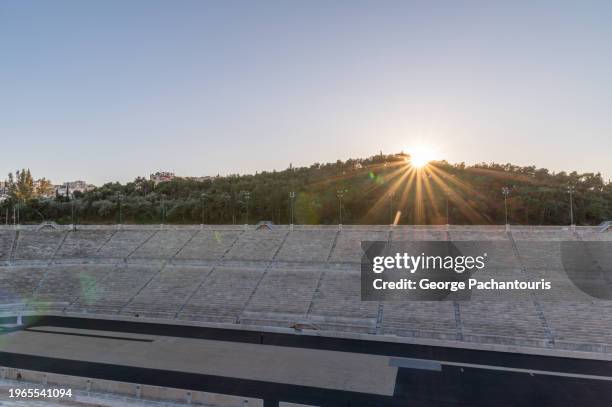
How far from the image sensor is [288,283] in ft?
95.2

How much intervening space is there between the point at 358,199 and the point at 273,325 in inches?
1050

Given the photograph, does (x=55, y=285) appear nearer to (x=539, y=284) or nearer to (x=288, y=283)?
(x=288, y=283)

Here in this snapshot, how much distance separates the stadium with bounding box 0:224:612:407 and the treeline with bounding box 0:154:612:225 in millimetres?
10444

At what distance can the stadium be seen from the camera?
1570cm

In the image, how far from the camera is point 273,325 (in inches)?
974

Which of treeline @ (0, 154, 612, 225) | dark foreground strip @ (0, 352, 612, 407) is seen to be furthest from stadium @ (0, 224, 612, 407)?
treeline @ (0, 154, 612, 225)

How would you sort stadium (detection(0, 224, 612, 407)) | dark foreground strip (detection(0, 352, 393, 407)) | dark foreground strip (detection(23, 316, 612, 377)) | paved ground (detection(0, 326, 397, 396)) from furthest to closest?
dark foreground strip (detection(23, 316, 612, 377)) < paved ground (detection(0, 326, 397, 396)) < stadium (detection(0, 224, 612, 407)) < dark foreground strip (detection(0, 352, 393, 407))

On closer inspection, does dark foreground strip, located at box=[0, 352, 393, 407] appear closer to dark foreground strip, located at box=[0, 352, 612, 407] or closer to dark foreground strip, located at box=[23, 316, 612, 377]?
dark foreground strip, located at box=[0, 352, 612, 407]

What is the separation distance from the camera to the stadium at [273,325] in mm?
15695

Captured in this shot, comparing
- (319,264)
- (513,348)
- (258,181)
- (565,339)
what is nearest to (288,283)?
(319,264)

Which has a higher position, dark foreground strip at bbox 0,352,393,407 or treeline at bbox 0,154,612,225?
treeline at bbox 0,154,612,225

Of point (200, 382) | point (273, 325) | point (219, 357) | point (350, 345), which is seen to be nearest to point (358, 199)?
point (273, 325)

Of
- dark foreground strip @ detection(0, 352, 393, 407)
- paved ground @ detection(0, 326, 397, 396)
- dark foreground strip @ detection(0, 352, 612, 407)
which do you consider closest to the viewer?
dark foreground strip @ detection(0, 352, 612, 407)

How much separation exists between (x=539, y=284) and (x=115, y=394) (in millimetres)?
24038
